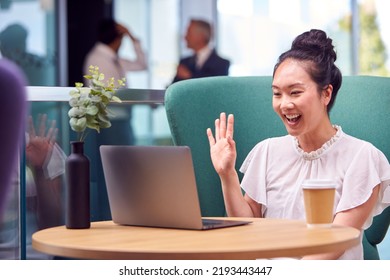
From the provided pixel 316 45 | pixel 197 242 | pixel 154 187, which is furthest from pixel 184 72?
pixel 197 242

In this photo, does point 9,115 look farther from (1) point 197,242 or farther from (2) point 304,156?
(2) point 304,156

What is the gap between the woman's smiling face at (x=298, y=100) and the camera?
1933mm

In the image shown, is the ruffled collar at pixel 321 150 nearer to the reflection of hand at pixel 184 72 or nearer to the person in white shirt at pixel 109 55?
the reflection of hand at pixel 184 72

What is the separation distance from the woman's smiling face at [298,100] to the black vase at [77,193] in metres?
0.54

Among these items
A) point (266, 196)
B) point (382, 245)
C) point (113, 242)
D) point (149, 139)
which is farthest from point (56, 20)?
point (113, 242)

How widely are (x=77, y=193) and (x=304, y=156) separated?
0.61m

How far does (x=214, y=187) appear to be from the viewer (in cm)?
226

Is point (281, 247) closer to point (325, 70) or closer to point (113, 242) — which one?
point (113, 242)

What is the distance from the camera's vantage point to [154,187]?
1.56 meters

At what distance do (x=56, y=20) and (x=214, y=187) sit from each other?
180 inches

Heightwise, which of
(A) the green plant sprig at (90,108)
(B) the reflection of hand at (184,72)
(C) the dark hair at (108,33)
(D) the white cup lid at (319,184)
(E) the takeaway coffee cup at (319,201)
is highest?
(C) the dark hair at (108,33)

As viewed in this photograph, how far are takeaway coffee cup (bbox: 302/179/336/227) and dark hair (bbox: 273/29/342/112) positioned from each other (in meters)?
0.51

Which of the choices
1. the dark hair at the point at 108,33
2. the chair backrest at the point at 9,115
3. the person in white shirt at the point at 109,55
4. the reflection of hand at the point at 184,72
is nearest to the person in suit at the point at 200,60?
the reflection of hand at the point at 184,72

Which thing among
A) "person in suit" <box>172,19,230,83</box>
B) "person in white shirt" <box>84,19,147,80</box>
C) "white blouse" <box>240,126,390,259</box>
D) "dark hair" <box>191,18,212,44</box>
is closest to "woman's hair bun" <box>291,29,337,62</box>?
"white blouse" <box>240,126,390,259</box>
